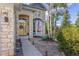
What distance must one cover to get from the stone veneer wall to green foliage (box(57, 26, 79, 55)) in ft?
2.14

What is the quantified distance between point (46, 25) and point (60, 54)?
0.44m

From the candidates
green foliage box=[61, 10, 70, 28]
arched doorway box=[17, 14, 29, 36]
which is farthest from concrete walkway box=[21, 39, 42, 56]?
green foliage box=[61, 10, 70, 28]

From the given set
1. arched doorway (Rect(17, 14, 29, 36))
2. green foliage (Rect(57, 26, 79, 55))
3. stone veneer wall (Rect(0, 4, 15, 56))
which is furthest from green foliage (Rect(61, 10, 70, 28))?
stone veneer wall (Rect(0, 4, 15, 56))

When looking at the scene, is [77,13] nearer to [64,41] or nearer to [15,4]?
[64,41]

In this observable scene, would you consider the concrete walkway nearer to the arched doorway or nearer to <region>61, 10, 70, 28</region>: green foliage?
the arched doorway

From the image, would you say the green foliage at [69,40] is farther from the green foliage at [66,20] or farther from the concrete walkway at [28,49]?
the concrete walkway at [28,49]

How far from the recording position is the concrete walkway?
3.14 m

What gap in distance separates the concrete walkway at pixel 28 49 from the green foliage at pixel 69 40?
1.14ft

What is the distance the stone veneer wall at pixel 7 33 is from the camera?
10.2 ft

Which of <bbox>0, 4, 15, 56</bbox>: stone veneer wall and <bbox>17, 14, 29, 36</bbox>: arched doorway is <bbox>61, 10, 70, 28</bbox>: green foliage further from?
<bbox>0, 4, 15, 56</bbox>: stone veneer wall

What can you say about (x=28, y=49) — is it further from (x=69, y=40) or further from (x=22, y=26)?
(x=69, y=40)

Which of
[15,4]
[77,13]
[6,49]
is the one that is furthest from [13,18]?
[77,13]

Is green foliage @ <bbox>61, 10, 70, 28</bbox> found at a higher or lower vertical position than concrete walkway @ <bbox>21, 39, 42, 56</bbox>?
higher

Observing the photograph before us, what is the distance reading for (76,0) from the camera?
312cm
